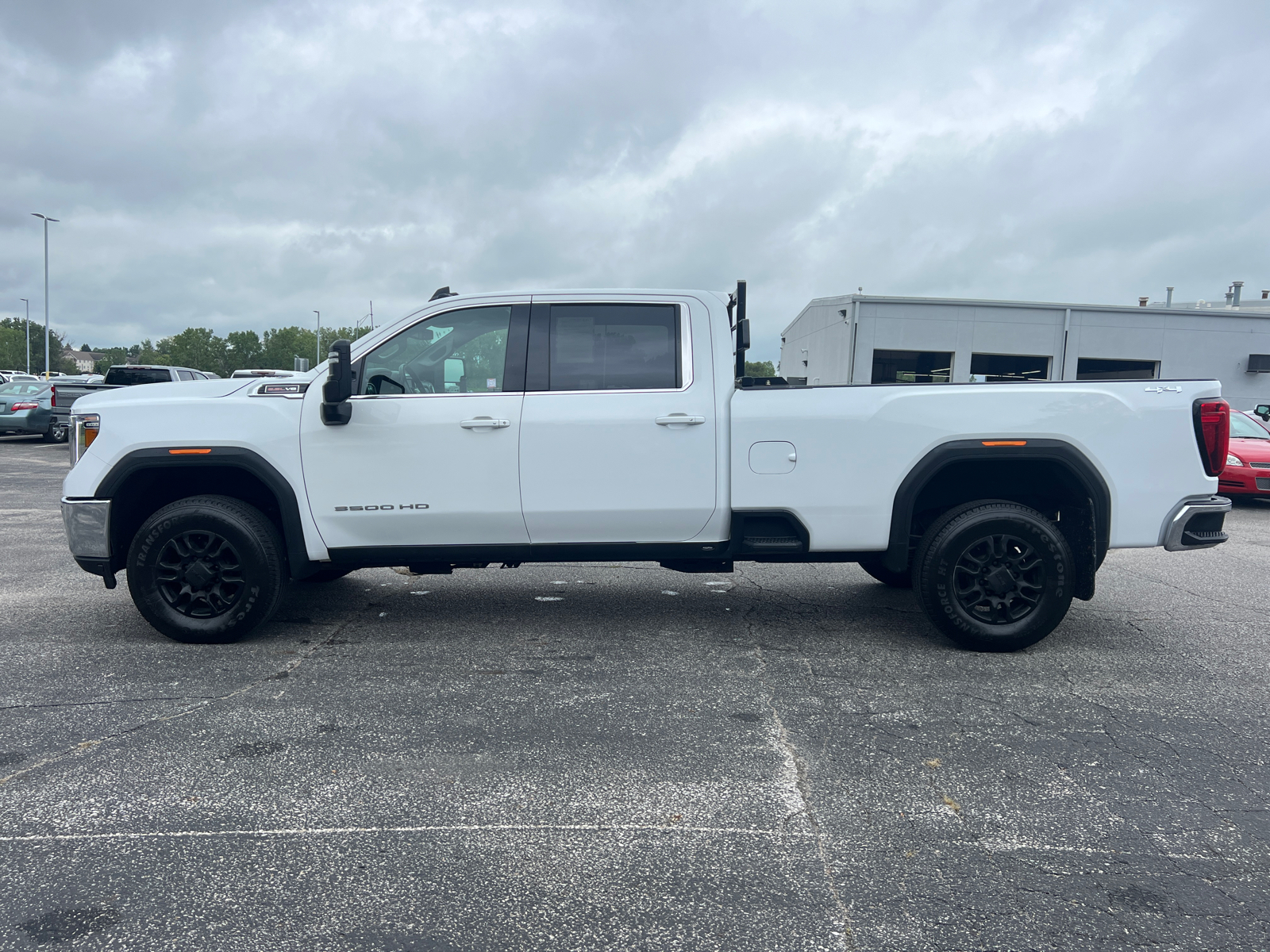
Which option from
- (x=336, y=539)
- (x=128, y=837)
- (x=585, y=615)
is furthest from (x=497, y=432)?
(x=128, y=837)

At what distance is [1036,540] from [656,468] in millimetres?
2159

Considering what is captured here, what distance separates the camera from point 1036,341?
83.6ft

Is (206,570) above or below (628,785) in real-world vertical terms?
above

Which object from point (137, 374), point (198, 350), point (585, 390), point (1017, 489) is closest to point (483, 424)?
point (585, 390)

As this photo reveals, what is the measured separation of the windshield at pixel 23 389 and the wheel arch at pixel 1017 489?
865 inches

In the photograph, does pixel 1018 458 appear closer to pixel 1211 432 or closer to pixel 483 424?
pixel 1211 432

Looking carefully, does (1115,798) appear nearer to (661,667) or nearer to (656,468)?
(661,667)

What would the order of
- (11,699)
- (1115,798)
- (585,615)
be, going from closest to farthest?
(1115,798) < (11,699) < (585,615)

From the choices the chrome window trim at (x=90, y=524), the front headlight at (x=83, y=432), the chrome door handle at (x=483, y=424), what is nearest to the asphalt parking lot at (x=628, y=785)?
the chrome window trim at (x=90, y=524)

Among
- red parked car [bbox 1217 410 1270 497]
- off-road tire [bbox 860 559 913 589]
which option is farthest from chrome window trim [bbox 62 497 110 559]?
red parked car [bbox 1217 410 1270 497]

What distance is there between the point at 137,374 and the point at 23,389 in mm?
3406

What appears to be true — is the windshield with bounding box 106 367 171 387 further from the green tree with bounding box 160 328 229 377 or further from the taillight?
the green tree with bounding box 160 328 229 377

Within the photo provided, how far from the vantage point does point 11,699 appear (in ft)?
13.3

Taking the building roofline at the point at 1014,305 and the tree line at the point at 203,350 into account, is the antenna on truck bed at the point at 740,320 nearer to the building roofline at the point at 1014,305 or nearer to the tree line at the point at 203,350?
the building roofline at the point at 1014,305
